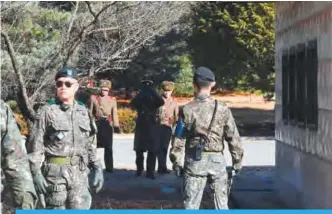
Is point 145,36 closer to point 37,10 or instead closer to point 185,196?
point 37,10

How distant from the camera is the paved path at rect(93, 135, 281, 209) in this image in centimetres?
1159

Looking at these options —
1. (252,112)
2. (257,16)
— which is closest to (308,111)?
(257,16)

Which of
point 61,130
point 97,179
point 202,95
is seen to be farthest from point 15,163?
point 202,95

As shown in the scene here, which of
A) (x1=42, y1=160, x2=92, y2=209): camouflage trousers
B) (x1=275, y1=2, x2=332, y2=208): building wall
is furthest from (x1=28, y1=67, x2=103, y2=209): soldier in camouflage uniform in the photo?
(x1=275, y1=2, x2=332, y2=208): building wall

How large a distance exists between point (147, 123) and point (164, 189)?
6.42 ft

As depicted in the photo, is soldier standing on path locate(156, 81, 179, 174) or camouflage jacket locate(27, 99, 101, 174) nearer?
camouflage jacket locate(27, 99, 101, 174)

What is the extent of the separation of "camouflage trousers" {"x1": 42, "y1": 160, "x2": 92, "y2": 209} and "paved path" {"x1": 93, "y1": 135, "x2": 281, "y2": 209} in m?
3.17

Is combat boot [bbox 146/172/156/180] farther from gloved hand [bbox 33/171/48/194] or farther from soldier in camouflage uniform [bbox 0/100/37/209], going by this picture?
soldier in camouflage uniform [bbox 0/100/37/209]

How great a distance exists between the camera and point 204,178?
824 centimetres

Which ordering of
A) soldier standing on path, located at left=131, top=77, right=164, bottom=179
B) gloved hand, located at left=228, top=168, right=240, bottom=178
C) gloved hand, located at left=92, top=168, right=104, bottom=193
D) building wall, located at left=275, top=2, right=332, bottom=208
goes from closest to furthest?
gloved hand, located at left=92, top=168, right=104, bottom=193 → gloved hand, located at left=228, top=168, right=240, bottom=178 → building wall, located at left=275, top=2, right=332, bottom=208 → soldier standing on path, located at left=131, top=77, right=164, bottom=179

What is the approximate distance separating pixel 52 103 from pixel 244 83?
2647 cm

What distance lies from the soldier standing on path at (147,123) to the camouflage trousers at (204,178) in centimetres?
623

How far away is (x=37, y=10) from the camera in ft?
64.2

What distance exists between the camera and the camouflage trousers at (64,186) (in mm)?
7488
